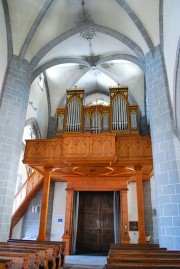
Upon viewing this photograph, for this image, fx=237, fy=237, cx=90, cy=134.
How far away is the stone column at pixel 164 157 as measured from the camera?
6.13 metres

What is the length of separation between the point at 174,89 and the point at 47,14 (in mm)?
5708

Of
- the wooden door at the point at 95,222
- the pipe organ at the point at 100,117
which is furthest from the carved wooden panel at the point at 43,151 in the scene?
the wooden door at the point at 95,222

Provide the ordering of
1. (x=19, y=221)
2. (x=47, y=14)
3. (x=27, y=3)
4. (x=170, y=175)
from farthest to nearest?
(x=19, y=221)
(x=47, y=14)
(x=27, y=3)
(x=170, y=175)

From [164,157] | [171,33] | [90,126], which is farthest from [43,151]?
[171,33]

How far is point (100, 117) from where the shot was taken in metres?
10.5

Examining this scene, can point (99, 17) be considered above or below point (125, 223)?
above

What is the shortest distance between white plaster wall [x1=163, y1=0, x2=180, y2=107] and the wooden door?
819 centimetres

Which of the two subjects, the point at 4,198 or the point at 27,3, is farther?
the point at 27,3

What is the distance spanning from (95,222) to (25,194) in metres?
4.07

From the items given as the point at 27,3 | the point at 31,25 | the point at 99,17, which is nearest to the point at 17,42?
the point at 31,25

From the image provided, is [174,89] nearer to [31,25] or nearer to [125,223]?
[31,25]

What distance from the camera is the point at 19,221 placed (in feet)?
41.5

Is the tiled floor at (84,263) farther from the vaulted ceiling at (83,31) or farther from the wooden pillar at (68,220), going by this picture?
the vaulted ceiling at (83,31)

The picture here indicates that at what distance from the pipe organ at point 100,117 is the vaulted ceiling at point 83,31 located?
1.80 meters
